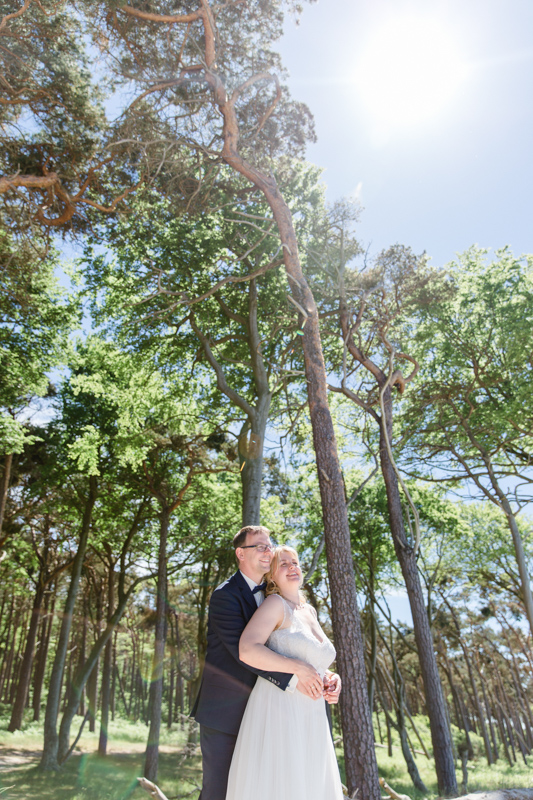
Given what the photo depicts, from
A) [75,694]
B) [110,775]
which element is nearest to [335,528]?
[75,694]

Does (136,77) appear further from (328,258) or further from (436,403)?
(436,403)

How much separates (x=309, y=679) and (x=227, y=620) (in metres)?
0.60

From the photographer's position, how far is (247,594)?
3371 millimetres

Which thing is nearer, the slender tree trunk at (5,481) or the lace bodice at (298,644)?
the lace bodice at (298,644)

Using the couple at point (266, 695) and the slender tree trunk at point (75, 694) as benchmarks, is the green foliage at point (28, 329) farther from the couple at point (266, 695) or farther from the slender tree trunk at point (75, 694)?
the couple at point (266, 695)

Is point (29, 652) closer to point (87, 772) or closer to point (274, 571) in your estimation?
point (87, 772)

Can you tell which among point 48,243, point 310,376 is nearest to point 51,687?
point 48,243

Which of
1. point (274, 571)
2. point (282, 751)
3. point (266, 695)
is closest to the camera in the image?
point (282, 751)

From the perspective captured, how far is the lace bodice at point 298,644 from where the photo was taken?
10.2ft

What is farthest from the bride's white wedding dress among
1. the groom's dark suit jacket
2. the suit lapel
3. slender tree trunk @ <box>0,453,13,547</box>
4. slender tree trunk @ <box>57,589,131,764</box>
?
slender tree trunk @ <box>57,589,131,764</box>

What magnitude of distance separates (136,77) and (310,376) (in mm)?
6281

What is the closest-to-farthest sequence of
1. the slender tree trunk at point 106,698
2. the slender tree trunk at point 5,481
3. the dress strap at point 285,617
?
the dress strap at point 285,617, the slender tree trunk at point 5,481, the slender tree trunk at point 106,698

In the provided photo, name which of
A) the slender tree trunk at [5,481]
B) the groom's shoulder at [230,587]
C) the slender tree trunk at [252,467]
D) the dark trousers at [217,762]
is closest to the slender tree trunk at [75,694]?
the slender tree trunk at [5,481]

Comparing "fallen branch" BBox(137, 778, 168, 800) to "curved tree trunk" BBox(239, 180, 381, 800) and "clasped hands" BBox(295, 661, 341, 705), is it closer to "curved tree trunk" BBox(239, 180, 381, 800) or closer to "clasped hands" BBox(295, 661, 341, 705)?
"curved tree trunk" BBox(239, 180, 381, 800)
